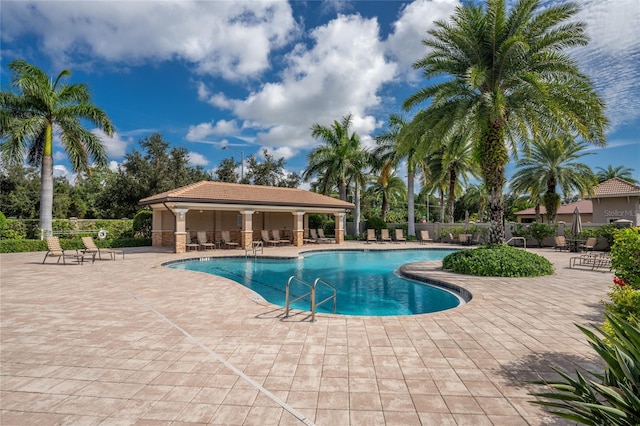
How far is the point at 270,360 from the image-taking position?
185 inches

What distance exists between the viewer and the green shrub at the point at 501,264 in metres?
11.5

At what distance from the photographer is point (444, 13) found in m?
13.6

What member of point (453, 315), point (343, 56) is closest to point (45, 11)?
point (343, 56)

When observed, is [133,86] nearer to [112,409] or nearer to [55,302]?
[55,302]

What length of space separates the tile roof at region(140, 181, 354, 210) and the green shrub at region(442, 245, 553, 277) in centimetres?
1393

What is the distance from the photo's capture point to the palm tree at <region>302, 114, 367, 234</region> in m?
29.9

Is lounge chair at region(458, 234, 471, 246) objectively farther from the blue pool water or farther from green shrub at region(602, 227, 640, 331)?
green shrub at region(602, 227, 640, 331)

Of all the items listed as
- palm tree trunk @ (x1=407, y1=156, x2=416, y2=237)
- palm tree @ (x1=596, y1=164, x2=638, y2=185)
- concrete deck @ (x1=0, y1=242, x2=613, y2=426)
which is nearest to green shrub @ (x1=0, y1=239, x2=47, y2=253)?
concrete deck @ (x1=0, y1=242, x2=613, y2=426)

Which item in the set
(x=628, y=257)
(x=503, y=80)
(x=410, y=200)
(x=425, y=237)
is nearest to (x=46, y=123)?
(x=503, y=80)

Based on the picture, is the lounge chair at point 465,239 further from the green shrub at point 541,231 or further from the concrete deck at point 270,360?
the concrete deck at point 270,360

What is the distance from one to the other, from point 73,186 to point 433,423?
5673cm

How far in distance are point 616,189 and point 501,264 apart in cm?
2251

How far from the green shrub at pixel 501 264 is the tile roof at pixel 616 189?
769 inches

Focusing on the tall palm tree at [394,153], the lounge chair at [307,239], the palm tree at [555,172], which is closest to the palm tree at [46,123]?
the lounge chair at [307,239]
